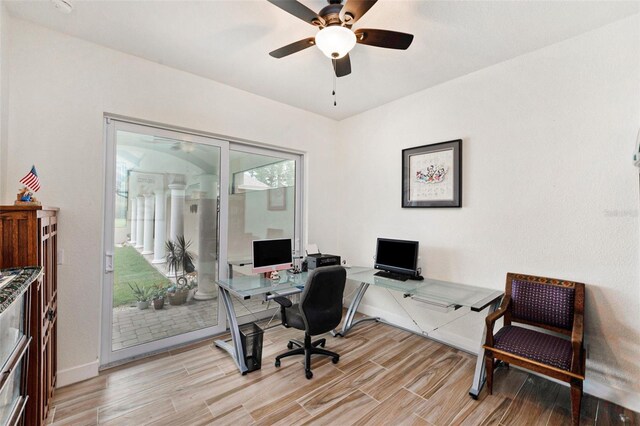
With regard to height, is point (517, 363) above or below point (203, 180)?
below

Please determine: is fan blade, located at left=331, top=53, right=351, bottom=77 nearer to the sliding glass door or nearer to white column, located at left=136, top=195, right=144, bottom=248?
the sliding glass door

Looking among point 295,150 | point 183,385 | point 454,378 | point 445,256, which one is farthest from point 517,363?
point 295,150

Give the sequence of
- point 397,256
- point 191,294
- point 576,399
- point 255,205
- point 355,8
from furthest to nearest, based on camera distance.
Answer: point 255,205
point 397,256
point 191,294
point 576,399
point 355,8

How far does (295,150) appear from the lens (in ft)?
12.8

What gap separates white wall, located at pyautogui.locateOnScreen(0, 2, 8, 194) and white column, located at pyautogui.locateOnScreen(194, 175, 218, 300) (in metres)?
1.48

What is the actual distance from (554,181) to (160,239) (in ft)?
12.5

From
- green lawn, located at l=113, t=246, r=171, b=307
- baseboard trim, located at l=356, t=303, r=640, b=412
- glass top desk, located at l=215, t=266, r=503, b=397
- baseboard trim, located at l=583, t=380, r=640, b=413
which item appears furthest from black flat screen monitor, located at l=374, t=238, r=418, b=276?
green lawn, located at l=113, t=246, r=171, b=307

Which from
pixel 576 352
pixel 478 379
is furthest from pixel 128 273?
pixel 576 352

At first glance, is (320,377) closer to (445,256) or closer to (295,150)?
(445,256)

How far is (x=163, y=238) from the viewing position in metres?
2.95

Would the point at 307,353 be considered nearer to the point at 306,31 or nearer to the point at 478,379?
the point at 478,379

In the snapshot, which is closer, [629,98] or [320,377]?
[629,98]

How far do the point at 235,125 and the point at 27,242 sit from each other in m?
2.19

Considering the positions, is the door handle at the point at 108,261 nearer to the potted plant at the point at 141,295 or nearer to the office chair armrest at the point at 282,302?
the potted plant at the point at 141,295
